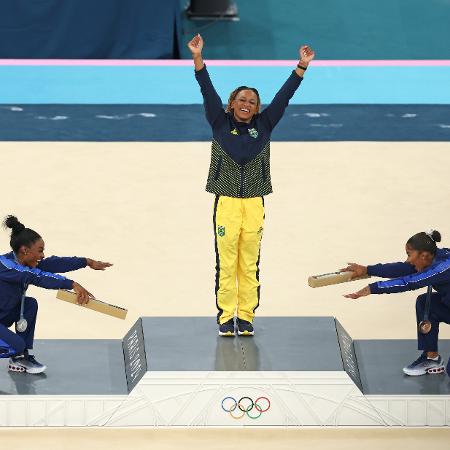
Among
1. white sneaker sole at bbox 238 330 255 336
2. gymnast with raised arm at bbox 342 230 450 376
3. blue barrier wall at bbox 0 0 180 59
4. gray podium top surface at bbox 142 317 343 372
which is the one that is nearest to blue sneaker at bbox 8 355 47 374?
gray podium top surface at bbox 142 317 343 372

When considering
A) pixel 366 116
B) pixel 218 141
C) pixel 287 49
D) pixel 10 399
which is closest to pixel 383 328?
pixel 218 141

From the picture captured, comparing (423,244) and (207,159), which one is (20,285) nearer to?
(423,244)

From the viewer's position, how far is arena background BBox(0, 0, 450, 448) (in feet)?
33.2

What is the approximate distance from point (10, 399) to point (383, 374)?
2.33m

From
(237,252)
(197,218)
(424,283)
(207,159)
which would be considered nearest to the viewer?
(424,283)

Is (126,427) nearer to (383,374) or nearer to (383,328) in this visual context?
(383,374)

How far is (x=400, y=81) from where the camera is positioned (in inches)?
611

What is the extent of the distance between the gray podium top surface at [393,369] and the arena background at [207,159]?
14cm

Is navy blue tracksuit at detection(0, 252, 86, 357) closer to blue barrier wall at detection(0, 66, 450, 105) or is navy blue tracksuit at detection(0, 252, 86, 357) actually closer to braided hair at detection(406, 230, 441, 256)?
braided hair at detection(406, 230, 441, 256)

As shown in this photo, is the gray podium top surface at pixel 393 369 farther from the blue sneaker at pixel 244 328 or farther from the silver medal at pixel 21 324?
the silver medal at pixel 21 324

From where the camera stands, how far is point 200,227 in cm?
1170

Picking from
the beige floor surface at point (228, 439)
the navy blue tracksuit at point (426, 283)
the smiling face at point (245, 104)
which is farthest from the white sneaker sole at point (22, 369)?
the navy blue tracksuit at point (426, 283)

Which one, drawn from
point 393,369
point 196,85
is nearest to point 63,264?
point 393,369

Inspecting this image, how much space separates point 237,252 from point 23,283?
1.37 metres
